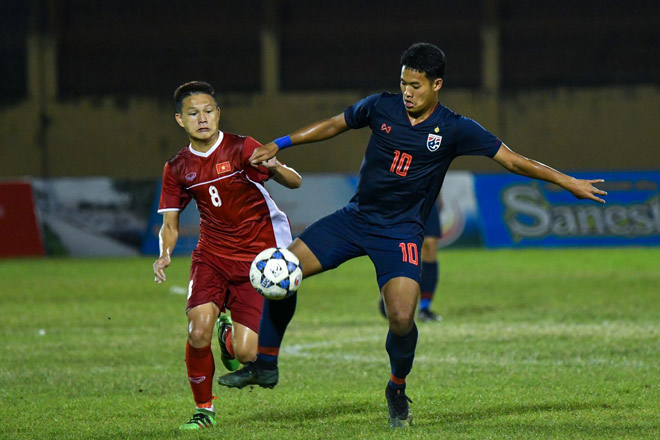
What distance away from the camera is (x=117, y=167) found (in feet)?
97.1

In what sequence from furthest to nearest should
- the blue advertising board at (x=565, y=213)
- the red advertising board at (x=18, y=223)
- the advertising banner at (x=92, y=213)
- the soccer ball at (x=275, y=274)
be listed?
the advertising banner at (x=92, y=213)
the red advertising board at (x=18, y=223)
the blue advertising board at (x=565, y=213)
the soccer ball at (x=275, y=274)

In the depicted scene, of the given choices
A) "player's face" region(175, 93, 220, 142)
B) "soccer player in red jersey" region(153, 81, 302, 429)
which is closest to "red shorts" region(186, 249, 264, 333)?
"soccer player in red jersey" region(153, 81, 302, 429)

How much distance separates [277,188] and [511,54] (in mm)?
12175

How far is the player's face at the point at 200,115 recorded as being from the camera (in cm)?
591

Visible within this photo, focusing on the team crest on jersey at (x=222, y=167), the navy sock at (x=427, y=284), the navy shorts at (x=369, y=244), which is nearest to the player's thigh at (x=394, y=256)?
the navy shorts at (x=369, y=244)

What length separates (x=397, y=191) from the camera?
584 cm

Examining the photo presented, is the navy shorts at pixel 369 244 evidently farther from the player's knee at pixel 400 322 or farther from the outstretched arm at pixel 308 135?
the outstretched arm at pixel 308 135

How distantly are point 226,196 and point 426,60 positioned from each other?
141 cm

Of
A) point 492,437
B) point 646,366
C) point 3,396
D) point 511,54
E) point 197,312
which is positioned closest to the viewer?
point 492,437

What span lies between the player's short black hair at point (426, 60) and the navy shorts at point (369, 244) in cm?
88

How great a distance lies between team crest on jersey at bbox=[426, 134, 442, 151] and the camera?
5734 mm

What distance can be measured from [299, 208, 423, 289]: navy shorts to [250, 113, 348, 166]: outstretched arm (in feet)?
1.69

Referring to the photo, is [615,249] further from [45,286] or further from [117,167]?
[117,167]

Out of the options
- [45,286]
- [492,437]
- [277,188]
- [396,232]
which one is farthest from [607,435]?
[277,188]
